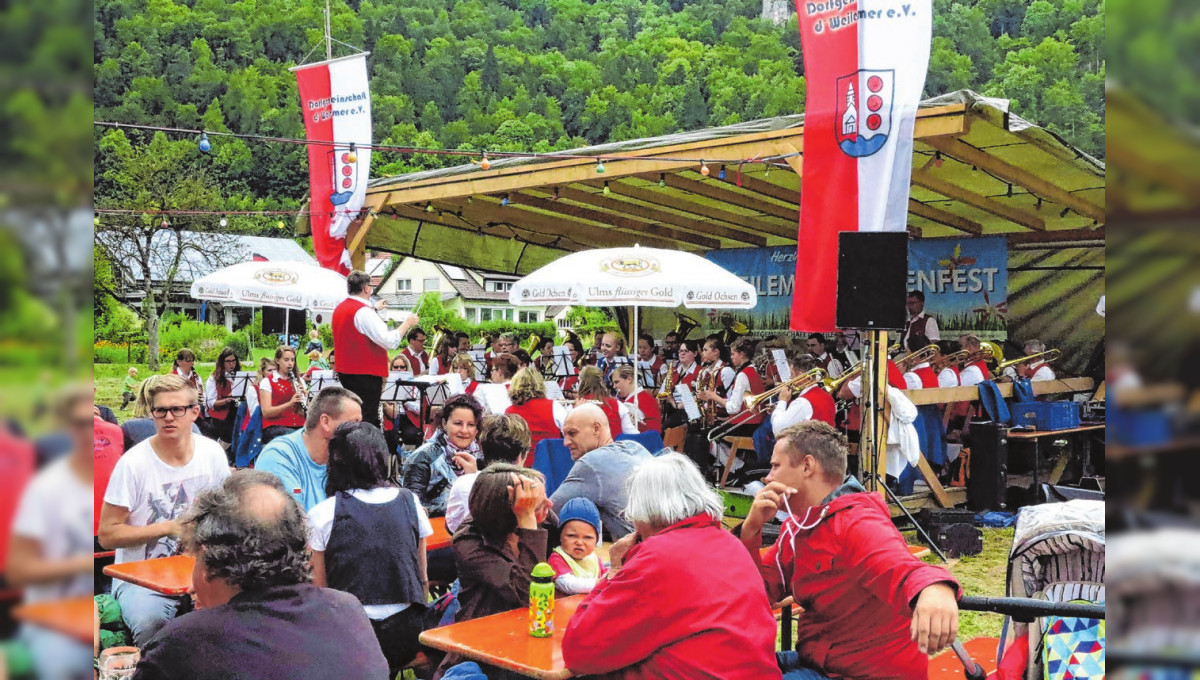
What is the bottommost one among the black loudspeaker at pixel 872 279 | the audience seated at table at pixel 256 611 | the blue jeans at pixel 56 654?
the audience seated at table at pixel 256 611

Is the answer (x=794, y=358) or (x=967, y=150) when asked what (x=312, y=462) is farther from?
(x=967, y=150)

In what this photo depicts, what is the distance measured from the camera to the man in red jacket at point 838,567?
9.20 ft

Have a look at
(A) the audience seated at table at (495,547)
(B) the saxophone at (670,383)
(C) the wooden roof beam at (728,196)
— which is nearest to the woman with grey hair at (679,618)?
(A) the audience seated at table at (495,547)

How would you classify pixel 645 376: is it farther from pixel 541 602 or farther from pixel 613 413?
pixel 541 602

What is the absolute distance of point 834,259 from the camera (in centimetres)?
630

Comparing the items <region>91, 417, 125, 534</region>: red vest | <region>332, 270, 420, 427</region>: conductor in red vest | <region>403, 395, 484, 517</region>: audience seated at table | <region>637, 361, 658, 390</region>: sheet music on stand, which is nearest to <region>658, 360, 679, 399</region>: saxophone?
<region>637, 361, 658, 390</region>: sheet music on stand

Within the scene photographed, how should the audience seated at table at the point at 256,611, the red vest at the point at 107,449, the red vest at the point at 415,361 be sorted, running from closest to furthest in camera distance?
the audience seated at table at the point at 256,611 → the red vest at the point at 107,449 → the red vest at the point at 415,361

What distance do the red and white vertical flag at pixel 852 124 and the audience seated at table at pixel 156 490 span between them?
368cm

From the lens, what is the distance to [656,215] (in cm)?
1368

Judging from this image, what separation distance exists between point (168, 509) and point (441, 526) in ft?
4.19

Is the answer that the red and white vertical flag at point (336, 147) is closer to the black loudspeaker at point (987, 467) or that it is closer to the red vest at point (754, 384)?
the red vest at point (754, 384)

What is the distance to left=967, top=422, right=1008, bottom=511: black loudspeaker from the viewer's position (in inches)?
311

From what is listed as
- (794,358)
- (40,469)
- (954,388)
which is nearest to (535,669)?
(40,469)

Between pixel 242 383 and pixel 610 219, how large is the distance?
6.10 meters
